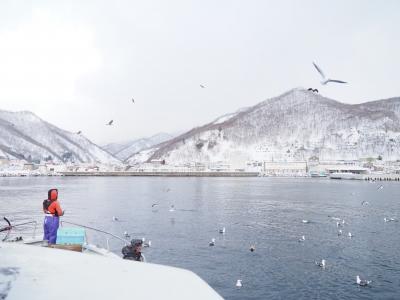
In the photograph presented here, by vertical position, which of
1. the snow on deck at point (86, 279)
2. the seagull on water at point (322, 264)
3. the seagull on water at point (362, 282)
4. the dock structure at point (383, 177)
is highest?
the snow on deck at point (86, 279)

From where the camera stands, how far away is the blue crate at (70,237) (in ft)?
40.6

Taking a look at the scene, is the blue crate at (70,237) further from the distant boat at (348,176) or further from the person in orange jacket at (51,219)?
the distant boat at (348,176)

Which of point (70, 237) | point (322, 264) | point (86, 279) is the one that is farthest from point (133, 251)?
point (322, 264)

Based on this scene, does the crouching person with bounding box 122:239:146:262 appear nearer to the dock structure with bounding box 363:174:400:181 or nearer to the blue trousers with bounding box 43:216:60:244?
the blue trousers with bounding box 43:216:60:244

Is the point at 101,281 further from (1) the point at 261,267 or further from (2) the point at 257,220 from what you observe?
(2) the point at 257,220

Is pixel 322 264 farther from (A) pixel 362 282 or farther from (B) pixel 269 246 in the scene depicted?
(B) pixel 269 246

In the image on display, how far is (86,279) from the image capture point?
4836 mm

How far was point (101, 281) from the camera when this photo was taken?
480 cm

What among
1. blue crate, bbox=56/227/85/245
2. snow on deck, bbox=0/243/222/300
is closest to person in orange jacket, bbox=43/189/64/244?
blue crate, bbox=56/227/85/245

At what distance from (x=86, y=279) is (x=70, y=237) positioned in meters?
8.21

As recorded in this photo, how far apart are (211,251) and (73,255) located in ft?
→ 74.0

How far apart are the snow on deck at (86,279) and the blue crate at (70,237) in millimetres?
6737

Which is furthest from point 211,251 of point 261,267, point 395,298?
point 395,298

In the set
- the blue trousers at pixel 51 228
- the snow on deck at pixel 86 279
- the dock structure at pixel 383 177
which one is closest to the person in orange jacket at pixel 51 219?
the blue trousers at pixel 51 228
